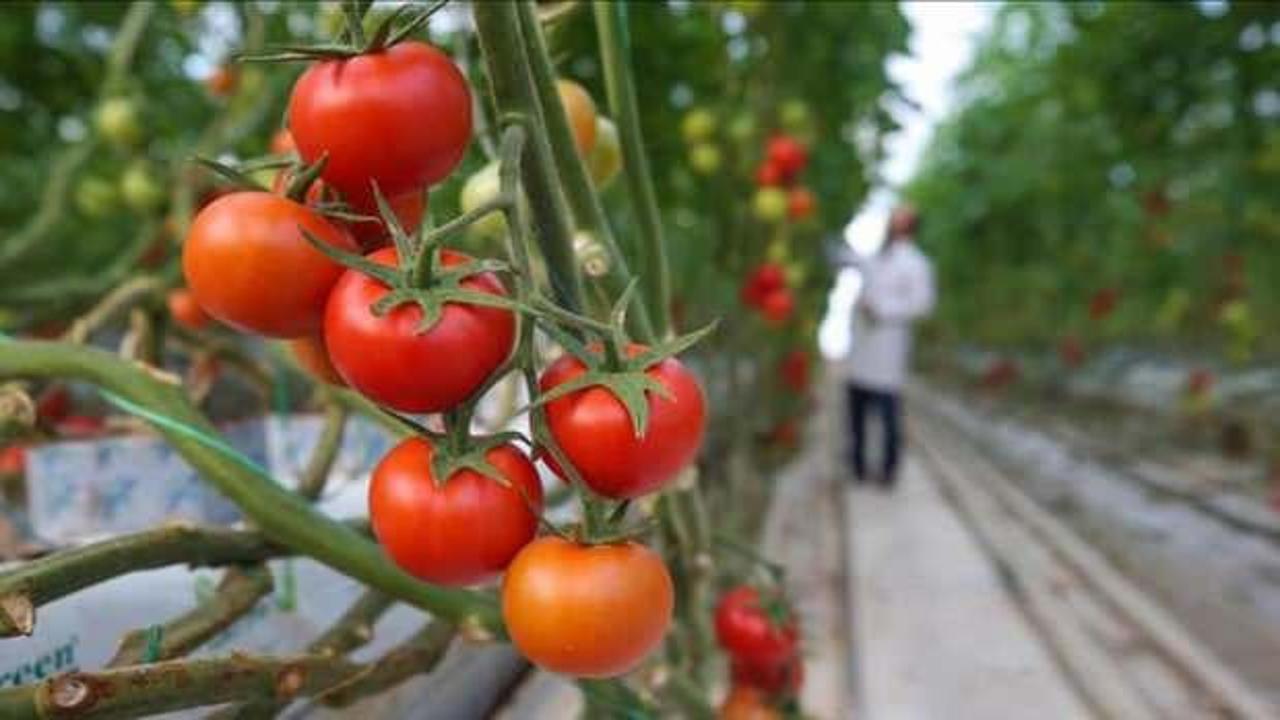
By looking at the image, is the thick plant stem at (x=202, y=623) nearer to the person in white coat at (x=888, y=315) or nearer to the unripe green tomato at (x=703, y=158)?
the unripe green tomato at (x=703, y=158)

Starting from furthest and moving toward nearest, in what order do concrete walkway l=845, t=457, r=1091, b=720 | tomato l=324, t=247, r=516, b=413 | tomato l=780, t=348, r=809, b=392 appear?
1. tomato l=780, t=348, r=809, b=392
2. concrete walkway l=845, t=457, r=1091, b=720
3. tomato l=324, t=247, r=516, b=413

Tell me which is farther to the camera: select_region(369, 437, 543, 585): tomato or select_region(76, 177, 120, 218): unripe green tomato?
select_region(76, 177, 120, 218): unripe green tomato

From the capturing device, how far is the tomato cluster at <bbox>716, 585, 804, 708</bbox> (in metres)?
1.10

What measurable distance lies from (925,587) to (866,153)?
1.18 metres

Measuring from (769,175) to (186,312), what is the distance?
121 cm

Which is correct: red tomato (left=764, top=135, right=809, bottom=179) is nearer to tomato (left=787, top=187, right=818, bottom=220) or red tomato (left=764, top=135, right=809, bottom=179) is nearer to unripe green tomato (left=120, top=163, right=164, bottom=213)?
tomato (left=787, top=187, right=818, bottom=220)

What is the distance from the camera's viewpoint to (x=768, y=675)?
1.12 meters

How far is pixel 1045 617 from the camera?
193cm

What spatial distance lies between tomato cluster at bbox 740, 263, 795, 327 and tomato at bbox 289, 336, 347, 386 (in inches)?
65.8

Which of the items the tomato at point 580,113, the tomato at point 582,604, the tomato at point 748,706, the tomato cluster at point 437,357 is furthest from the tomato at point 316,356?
the tomato at point 748,706

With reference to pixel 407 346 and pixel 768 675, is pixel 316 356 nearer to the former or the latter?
pixel 407 346

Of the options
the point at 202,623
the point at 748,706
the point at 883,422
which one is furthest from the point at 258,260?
the point at 883,422

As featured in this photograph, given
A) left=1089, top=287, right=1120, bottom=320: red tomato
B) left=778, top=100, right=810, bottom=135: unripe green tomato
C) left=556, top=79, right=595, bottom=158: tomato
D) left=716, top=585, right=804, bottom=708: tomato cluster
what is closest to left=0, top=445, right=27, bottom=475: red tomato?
left=716, top=585, right=804, bottom=708: tomato cluster

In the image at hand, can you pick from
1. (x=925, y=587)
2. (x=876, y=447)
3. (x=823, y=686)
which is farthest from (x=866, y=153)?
(x=876, y=447)
